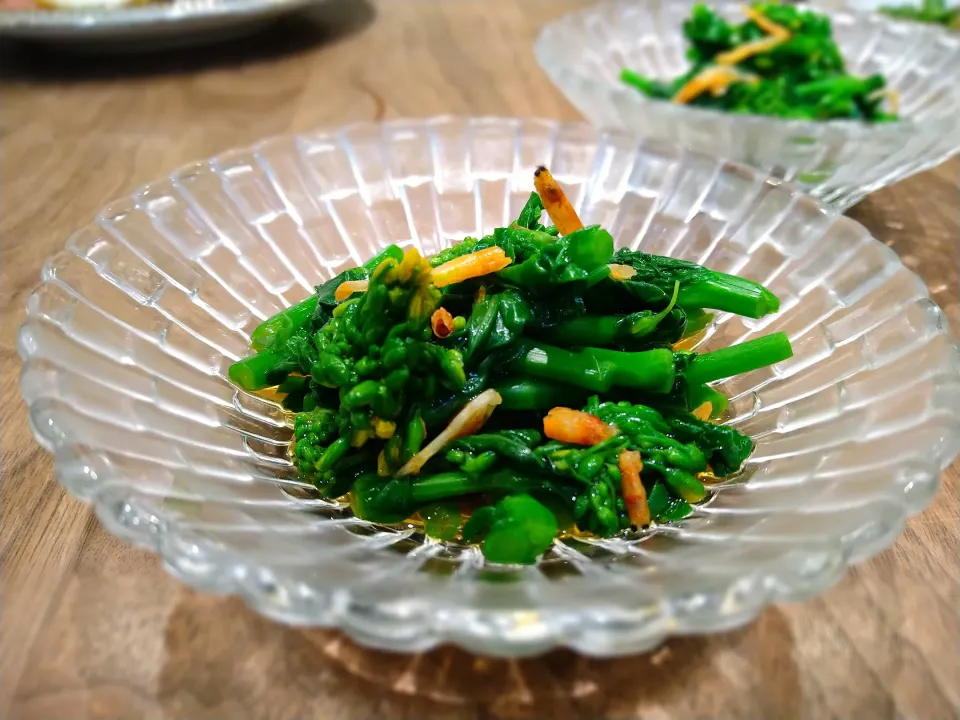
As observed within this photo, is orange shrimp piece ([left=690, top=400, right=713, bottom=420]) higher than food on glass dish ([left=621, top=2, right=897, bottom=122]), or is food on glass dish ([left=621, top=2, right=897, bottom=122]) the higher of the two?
orange shrimp piece ([left=690, top=400, right=713, bottom=420])

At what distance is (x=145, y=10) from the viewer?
379 centimetres

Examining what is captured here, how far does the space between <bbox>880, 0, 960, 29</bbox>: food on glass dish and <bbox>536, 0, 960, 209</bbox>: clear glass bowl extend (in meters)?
1.09

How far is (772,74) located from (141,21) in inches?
123

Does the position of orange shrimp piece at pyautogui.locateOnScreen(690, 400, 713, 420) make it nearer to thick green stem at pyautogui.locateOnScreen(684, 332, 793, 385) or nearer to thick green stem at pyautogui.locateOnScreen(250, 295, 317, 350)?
thick green stem at pyautogui.locateOnScreen(684, 332, 793, 385)

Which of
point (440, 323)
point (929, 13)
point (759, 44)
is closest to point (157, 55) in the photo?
point (759, 44)

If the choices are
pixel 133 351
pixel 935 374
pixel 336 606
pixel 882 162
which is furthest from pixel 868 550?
pixel 882 162

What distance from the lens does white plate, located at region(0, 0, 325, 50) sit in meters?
3.71

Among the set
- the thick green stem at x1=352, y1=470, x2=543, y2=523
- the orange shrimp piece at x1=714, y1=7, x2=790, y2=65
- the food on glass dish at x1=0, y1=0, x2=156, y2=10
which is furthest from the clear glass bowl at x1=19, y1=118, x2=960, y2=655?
the food on glass dish at x1=0, y1=0, x2=156, y2=10

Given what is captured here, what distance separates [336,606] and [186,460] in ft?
1.61

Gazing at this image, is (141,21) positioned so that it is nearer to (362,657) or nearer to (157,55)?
(157,55)

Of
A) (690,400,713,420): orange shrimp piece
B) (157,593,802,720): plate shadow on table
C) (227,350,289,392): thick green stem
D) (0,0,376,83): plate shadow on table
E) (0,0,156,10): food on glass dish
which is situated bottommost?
(0,0,376,83): plate shadow on table

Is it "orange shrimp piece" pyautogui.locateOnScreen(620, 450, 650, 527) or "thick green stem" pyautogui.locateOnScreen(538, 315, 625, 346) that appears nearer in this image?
"orange shrimp piece" pyautogui.locateOnScreen(620, 450, 650, 527)

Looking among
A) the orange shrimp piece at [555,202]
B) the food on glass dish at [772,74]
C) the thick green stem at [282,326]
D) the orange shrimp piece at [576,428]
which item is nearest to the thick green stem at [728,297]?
the orange shrimp piece at [555,202]

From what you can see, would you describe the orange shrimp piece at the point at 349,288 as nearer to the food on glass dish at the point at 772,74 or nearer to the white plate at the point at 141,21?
the food on glass dish at the point at 772,74
